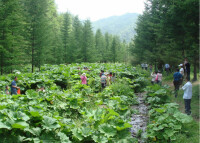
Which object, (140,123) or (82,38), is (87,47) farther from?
(140,123)

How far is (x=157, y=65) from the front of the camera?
72.9ft

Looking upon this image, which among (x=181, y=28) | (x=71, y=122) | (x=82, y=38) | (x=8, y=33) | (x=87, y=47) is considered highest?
(x=82, y=38)

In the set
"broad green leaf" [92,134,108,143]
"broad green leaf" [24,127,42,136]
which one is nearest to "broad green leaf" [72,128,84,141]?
"broad green leaf" [92,134,108,143]

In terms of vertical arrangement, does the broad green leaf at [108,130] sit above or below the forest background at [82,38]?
below

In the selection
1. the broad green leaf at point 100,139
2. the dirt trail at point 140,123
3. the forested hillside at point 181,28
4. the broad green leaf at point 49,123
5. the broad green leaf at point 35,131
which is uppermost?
the forested hillside at point 181,28

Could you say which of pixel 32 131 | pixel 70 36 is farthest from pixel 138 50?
pixel 32 131

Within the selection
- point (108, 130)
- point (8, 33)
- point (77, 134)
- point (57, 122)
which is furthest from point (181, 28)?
point (8, 33)

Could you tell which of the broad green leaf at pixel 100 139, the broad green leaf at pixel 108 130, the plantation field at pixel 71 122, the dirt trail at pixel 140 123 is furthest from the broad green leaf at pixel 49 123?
the dirt trail at pixel 140 123

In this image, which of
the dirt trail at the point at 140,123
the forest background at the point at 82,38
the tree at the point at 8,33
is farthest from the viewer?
the tree at the point at 8,33

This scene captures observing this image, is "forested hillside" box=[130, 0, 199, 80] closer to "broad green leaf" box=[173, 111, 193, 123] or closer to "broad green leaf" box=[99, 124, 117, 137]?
"broad green leaf" box=[173, 111, 193, 123]

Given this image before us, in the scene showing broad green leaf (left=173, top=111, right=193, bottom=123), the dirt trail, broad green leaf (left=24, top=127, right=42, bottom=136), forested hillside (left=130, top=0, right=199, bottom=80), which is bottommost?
the dirt trail

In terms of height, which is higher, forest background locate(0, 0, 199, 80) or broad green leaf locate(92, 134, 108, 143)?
forest background locate(0, 0, 199, 80)

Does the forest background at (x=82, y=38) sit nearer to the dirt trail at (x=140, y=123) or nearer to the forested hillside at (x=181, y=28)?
the forested hillside at (x=181, y=28)

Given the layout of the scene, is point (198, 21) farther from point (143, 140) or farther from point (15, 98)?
point (15, 98)
